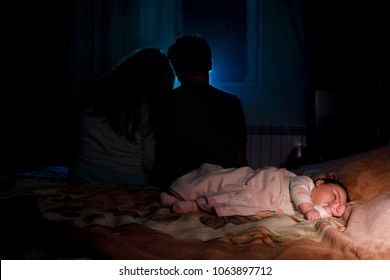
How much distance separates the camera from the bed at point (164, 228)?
1162 millimetres

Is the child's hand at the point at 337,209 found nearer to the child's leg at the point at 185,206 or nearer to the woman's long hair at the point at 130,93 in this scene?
the child's leg at the point at 185,206

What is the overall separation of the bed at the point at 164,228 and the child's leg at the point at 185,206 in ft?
0.09

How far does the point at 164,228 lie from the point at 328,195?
64cm

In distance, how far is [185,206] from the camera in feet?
5.41

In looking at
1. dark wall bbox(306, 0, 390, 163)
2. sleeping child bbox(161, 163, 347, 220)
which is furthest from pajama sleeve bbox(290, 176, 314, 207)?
dark wall bbox(306, 0, 390, 163)

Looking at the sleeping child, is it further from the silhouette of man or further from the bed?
the silhouette of man

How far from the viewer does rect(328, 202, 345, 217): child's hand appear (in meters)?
1.63

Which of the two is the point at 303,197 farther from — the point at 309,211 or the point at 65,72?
the point at 65,72

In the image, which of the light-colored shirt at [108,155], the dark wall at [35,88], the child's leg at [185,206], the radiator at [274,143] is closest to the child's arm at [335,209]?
the child's leg at [185,206]

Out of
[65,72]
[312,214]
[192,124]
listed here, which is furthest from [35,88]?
[312,214]

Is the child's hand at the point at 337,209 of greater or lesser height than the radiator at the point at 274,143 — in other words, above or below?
above

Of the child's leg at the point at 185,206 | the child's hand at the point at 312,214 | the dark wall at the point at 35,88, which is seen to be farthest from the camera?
the dark wall at the point at 35,88
